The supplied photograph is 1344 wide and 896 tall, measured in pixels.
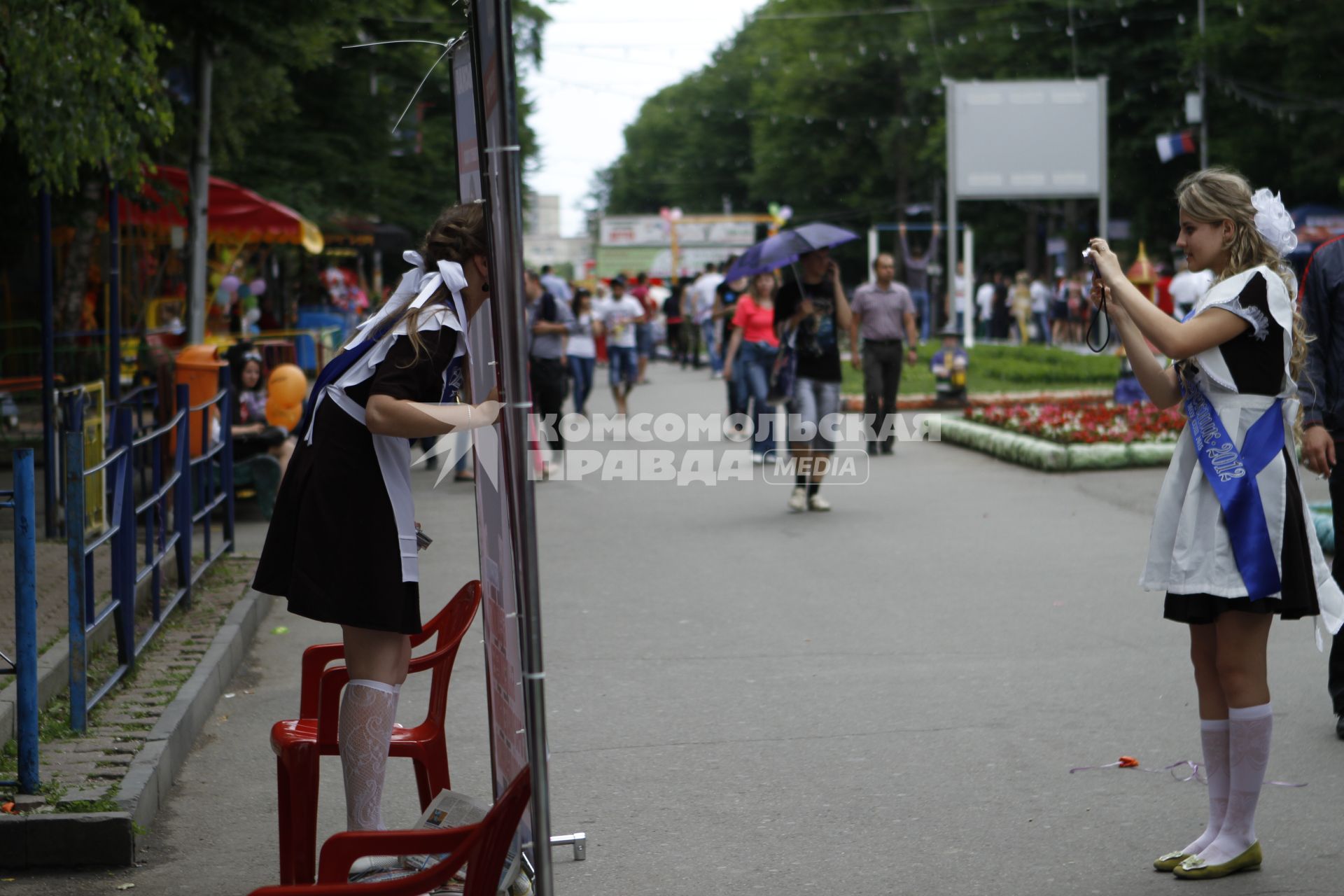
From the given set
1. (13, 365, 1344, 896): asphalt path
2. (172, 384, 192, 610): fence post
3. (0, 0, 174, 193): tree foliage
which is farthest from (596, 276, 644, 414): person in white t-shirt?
(172, 384, 192, 610): fence post

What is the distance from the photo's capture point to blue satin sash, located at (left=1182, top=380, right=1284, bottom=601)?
434cm

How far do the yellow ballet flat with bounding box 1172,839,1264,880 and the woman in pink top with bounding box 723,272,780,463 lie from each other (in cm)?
1120

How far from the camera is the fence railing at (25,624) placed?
482 centimetres

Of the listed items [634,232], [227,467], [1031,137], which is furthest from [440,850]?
[634,232]

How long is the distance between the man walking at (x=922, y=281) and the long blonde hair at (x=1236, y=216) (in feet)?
118

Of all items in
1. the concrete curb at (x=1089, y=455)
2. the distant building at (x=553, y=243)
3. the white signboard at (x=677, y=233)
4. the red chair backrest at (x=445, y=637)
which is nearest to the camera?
the red chair backrest at (x=445, y=637)

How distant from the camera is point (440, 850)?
3.36 m

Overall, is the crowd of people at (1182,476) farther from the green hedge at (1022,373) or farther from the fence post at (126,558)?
the green hedge at (1022,373)

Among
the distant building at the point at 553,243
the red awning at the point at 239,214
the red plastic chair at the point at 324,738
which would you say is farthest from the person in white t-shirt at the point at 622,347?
the distant building at the point at 553,243

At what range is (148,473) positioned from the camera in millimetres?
13188

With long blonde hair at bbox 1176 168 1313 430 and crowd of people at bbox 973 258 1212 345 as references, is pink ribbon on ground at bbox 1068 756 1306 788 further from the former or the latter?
crowd of people at bbox 973 258 1212 345

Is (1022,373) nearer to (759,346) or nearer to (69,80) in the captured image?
(759,346)

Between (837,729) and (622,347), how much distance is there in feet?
52.5

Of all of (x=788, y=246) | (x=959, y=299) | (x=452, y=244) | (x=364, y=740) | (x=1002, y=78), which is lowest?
(x=364, y=740)
